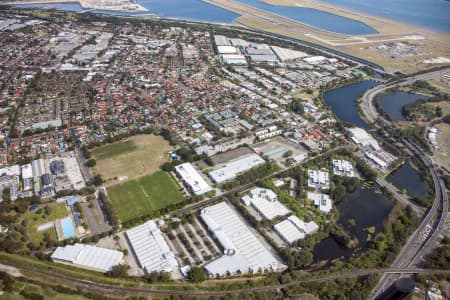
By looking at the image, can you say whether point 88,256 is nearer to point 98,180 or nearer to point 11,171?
point 98,180

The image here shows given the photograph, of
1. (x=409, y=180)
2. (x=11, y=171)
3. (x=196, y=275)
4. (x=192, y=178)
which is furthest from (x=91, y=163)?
(x=409, y=180)

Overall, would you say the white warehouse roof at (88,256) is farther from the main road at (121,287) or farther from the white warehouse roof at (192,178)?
the white warehouse roof at (192,178)

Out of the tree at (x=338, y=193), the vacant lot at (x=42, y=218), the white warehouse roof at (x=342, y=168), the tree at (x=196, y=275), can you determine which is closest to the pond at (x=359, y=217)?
the tree at (x=338, y=193)

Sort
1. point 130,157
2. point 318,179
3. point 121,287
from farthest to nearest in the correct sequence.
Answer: point 130,157 < point 318,179 < point 121,287

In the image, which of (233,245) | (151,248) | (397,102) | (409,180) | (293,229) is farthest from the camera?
(397,102)

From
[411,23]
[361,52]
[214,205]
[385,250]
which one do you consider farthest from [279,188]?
[411,23]

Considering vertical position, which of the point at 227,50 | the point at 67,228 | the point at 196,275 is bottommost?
the point at 67,228
